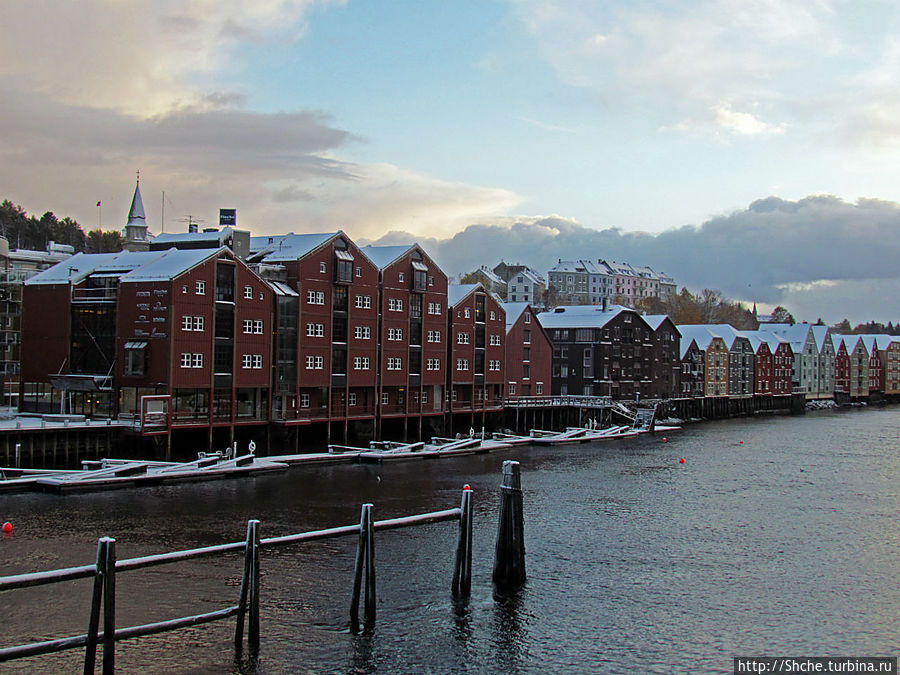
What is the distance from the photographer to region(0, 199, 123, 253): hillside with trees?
152m

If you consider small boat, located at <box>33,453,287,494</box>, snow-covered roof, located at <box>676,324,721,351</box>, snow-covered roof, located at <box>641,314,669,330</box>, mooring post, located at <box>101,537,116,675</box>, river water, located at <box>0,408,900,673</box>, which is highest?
snow-covered roof, located at <box>641,314,669,330</box>

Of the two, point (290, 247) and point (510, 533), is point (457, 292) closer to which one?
point (290, 247)

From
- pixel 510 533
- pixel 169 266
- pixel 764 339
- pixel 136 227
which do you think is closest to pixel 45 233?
pixel 136 227

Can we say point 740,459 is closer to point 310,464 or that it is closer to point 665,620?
point 310,464

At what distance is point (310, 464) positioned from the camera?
59.8m

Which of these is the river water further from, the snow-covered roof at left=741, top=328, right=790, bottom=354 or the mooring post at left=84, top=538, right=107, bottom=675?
the snow-covered roof at left=741, top=328, right=790, bottom=354

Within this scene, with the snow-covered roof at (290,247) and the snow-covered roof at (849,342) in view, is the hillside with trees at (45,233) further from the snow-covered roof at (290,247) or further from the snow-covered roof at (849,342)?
the snow-covered roof at (849,342)

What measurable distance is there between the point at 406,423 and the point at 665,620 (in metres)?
51.3

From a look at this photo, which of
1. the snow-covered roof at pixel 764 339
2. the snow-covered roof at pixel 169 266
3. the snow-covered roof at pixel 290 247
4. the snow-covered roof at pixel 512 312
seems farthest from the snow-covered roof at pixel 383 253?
the snow-covered roof at pixel 764 339

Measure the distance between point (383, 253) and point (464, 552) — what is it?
5441cm

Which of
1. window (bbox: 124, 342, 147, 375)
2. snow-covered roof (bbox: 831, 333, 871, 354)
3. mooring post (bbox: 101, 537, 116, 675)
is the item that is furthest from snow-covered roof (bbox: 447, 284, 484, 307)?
snow-covered roof (bbox: 831, 333, 871, 354)

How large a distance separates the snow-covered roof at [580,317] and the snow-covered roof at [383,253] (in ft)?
132

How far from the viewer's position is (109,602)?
54.2 feet

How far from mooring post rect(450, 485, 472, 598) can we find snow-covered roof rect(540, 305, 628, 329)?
8657cm
